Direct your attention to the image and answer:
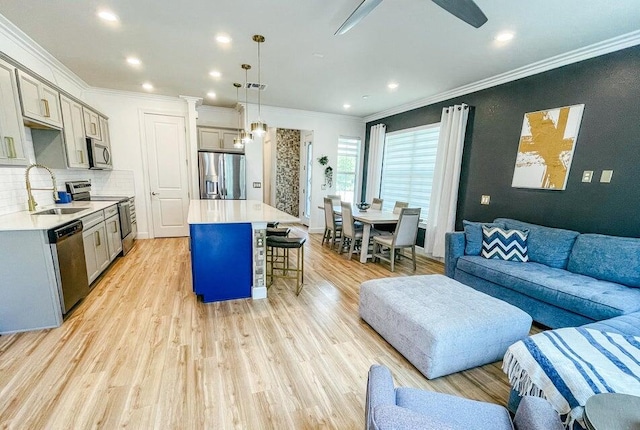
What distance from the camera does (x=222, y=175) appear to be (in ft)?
16.8

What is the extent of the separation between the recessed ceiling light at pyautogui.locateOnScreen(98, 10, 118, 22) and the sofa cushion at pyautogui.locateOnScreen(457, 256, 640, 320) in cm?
430

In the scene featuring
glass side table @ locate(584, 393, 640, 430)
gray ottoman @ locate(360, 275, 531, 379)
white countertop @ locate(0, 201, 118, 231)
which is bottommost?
gray ottoman @ locate(360, 275, 531, 379)

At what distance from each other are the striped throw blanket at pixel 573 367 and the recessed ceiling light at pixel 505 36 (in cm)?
257

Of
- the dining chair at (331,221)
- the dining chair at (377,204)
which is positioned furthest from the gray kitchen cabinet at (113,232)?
the dining chair at (377,204)

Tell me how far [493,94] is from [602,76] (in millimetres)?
1124

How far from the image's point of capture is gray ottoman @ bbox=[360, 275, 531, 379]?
5.84ft

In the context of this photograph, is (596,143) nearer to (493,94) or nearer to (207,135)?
(493,94)

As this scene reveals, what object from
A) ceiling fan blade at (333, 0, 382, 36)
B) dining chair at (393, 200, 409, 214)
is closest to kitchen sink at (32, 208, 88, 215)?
ceiling fan blade at (333, 0, 382, 36)

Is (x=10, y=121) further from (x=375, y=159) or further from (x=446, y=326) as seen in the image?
(x=375, y=159)

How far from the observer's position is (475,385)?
5.87ft

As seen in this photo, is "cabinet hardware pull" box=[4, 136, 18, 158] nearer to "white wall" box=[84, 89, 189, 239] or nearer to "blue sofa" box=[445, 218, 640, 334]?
"white wall" box=[84, 89, 189, 239]

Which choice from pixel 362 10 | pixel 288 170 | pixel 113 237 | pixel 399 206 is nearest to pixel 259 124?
pixel 362 10

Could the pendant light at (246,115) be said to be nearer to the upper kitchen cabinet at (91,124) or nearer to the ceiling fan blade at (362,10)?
the ceiling fan blade at (362,10)

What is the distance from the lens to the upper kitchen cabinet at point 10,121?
2199mm
